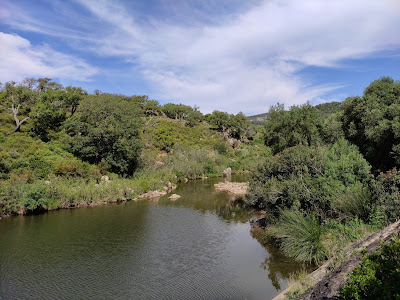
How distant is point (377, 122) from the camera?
2014 centimetres

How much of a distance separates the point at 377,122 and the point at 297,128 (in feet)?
26.5

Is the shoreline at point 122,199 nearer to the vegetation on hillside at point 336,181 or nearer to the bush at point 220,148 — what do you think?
the vegetation on hillside at point 336,181

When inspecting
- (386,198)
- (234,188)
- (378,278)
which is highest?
(386,198)

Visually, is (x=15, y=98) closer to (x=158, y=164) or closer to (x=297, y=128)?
(x=158, y=164)

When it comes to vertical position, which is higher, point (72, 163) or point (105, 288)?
point (72, 163)

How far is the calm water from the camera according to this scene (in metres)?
11.4

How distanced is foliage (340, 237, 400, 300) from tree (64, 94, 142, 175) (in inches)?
1135

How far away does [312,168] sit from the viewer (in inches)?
679

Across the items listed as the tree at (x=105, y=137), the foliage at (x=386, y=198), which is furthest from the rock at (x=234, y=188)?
the foliage at (x=386, y=198)

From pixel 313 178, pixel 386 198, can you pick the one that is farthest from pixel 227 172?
pixel 386 198

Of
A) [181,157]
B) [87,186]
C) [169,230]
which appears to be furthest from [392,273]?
[181,157]

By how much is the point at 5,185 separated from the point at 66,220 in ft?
17.5

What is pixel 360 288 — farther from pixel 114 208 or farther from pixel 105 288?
pixel 114 208

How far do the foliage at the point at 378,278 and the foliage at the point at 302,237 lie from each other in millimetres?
8277
